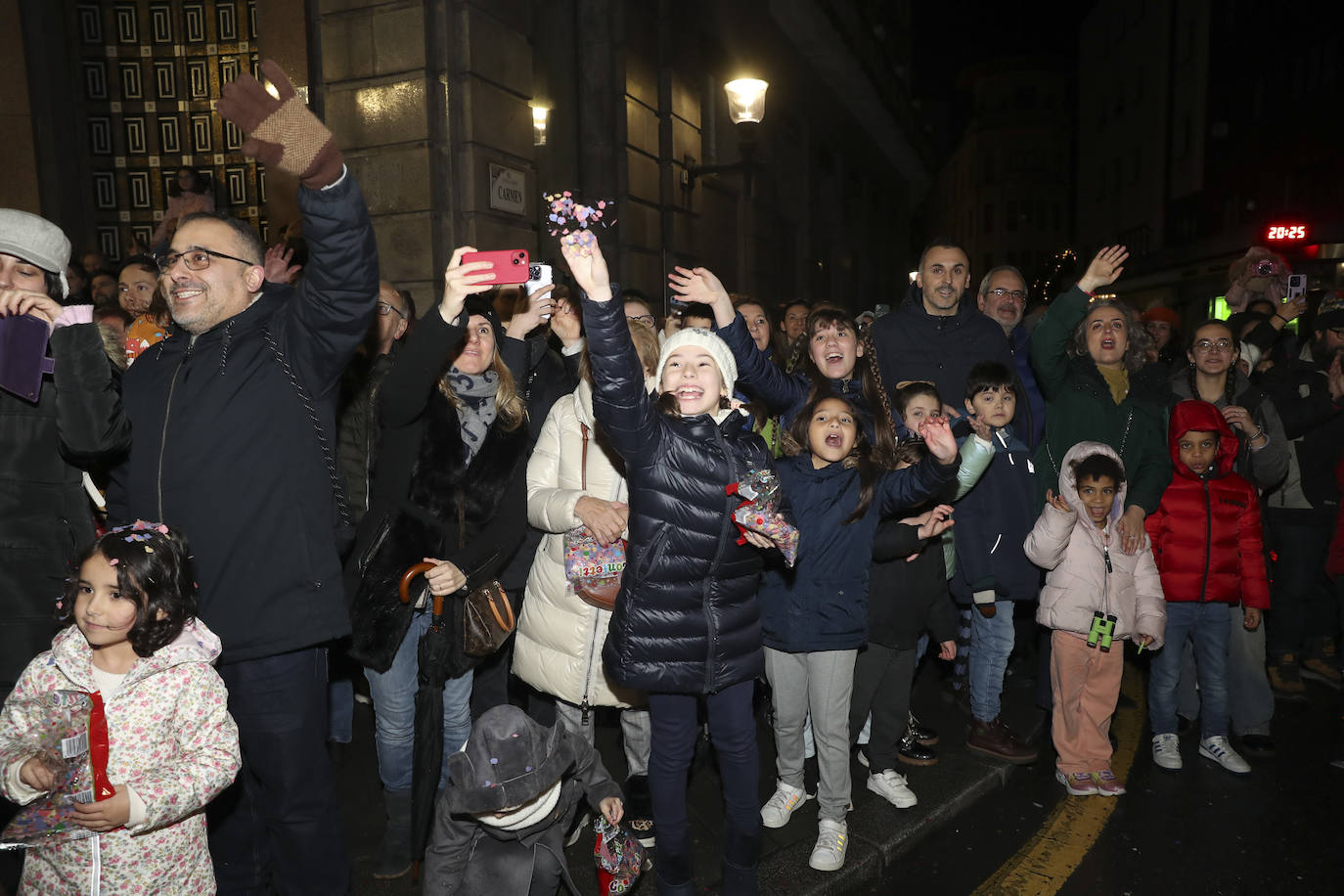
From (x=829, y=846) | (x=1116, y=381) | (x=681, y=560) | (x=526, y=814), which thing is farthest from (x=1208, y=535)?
(x=526, y=814)

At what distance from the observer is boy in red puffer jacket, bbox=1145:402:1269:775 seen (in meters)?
4.64

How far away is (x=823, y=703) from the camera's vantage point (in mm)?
3689

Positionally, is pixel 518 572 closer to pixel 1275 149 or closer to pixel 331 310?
pixel 331 310

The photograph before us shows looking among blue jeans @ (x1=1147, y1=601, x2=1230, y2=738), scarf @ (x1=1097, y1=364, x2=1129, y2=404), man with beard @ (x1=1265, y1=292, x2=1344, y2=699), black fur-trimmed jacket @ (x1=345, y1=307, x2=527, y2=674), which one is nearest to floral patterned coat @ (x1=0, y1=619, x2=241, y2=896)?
black fur-trimmed jacket @ (x1=345, y1=307, x2=527, y2=674)

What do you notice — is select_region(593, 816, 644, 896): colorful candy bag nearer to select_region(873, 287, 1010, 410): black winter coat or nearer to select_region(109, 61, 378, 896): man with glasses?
select_region(109, 61, 378, 896): man with glasses

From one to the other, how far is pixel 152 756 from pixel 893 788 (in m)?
3.03

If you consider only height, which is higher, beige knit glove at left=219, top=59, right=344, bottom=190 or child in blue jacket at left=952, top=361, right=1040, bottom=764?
beige knit glove at left=219, top=59, right=344, bottom=190

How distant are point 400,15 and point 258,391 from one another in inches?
239

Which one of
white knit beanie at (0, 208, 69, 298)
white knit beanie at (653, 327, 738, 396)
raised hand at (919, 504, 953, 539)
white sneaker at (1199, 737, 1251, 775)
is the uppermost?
white knit beanie at (0, 208, 69, 298)

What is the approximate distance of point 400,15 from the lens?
24.8 feet

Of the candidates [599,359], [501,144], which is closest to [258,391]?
[599,359]

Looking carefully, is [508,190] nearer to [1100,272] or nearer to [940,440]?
[1100,272]

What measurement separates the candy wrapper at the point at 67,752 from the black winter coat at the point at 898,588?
9.77 feet

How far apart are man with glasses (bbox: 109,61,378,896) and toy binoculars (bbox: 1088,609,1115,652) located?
3493mm
